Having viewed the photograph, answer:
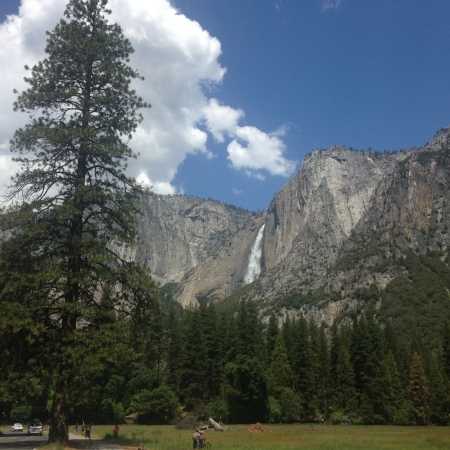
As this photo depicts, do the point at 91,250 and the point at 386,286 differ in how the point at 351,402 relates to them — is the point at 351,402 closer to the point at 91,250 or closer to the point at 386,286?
the point at 91,250

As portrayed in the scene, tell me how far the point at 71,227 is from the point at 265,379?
149 feet

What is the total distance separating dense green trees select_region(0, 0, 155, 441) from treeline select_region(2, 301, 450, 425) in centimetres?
3580

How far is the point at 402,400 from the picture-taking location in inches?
2502

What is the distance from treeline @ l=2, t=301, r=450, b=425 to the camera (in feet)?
192

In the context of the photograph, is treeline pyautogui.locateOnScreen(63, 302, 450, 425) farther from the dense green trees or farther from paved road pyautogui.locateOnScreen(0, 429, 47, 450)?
the dense green trees

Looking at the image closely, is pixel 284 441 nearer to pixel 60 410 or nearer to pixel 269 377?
pixel 60 410

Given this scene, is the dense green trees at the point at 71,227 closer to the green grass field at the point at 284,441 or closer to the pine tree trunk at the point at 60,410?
the pine tree trunk at the point at 60,410

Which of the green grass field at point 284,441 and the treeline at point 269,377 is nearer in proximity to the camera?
the green grass field at point 284,441

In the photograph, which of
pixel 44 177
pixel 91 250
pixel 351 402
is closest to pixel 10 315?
pixel 91 250

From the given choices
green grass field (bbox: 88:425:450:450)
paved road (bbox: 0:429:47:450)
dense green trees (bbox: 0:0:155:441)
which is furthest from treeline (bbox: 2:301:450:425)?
dense green trees (bbox: 0:0:155:441)

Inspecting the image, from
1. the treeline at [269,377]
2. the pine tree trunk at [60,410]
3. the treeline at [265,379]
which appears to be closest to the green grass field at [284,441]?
the pine tree trunk at [60,410]

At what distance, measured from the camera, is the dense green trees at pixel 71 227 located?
1750 cm

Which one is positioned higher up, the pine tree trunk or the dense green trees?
the dense green trees

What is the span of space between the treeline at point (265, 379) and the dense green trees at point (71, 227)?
35799 millimetres
